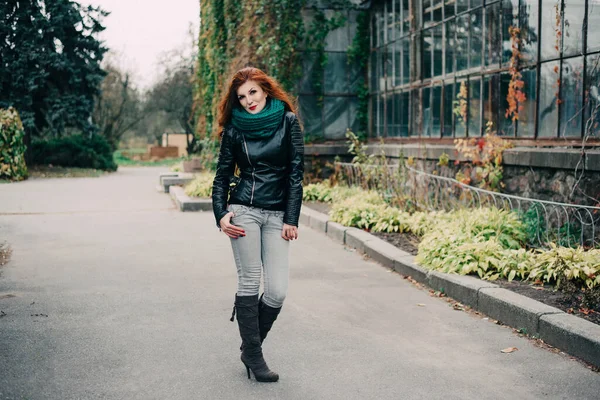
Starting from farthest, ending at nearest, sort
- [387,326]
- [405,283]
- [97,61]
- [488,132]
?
1. [97,61]
2. [488,132]
3. [405,283]
4. [387,326]

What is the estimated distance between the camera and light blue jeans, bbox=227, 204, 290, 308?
393 centimetres

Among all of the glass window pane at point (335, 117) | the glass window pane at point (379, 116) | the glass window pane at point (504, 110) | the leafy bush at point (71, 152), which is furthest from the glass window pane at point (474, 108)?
the leafy bush at point (71, 152)

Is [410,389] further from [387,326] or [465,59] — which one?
[465,59]

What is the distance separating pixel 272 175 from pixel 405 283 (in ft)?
10.4

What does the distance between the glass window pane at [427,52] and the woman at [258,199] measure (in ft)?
32.4

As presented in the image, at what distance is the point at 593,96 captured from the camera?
8594 millimetres

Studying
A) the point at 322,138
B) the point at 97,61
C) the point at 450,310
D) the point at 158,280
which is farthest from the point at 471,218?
the point at 97,61

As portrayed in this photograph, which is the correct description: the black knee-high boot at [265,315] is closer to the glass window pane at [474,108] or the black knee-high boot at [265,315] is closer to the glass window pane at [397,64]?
the glass window pane at [474,108]

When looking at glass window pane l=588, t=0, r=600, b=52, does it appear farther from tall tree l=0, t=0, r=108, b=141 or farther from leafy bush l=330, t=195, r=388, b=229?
tall tree l=0, t=0, r=108, b=141

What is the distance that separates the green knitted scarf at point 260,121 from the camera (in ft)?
13.0

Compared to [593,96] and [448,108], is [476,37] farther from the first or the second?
[593,96]

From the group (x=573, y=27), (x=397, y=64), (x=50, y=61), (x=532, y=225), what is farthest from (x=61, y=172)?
(x=532, y=225)

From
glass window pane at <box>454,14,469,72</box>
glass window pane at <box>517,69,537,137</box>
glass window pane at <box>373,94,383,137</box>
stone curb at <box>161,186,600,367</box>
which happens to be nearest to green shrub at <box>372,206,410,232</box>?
stone curb at <box>161,186,600,367</box>

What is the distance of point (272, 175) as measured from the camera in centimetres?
401
